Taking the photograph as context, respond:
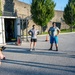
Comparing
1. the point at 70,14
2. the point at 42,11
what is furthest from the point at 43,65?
the point at 70,14

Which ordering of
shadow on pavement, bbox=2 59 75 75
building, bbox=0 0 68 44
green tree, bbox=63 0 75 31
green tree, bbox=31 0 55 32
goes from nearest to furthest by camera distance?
1. shadow on pavement, bbox=2 59 75 75
2. building, bbox=0 0 68 44
3. green tree, bbox=31 0 55 32
4. green tree, bbox=63 0 75 31

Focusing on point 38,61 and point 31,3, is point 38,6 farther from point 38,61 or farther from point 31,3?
point 38,61

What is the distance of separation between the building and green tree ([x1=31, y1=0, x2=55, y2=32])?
1235mm

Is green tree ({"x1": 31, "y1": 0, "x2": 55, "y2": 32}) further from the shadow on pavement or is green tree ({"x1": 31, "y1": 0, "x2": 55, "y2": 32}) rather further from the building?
the shadow on pavement

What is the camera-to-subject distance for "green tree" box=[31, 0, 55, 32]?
1561 inches

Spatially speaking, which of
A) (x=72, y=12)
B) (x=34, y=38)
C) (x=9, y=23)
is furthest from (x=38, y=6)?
(x=34, y=38)

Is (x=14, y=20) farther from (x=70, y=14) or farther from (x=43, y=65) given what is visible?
(x=70, y=14)

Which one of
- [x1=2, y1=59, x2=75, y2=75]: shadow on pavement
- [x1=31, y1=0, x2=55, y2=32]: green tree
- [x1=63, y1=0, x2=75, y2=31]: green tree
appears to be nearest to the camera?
[x1=2, y1=59, x2=75, y2=75]: shadow on pavement

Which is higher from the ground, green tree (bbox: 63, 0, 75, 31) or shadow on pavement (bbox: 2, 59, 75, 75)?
green tree (bbox: 63, 0, 75, 31)

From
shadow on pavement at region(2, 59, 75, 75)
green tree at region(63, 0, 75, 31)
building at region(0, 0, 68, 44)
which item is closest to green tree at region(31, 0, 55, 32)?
building at region(0, 0, 68, 44)

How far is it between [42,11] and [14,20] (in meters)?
16.1

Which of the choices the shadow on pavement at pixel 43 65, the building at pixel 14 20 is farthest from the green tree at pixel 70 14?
the shadow on pavement at pixel 43 65

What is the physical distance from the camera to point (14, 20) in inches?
945

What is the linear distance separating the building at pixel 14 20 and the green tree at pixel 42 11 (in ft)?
4.05
